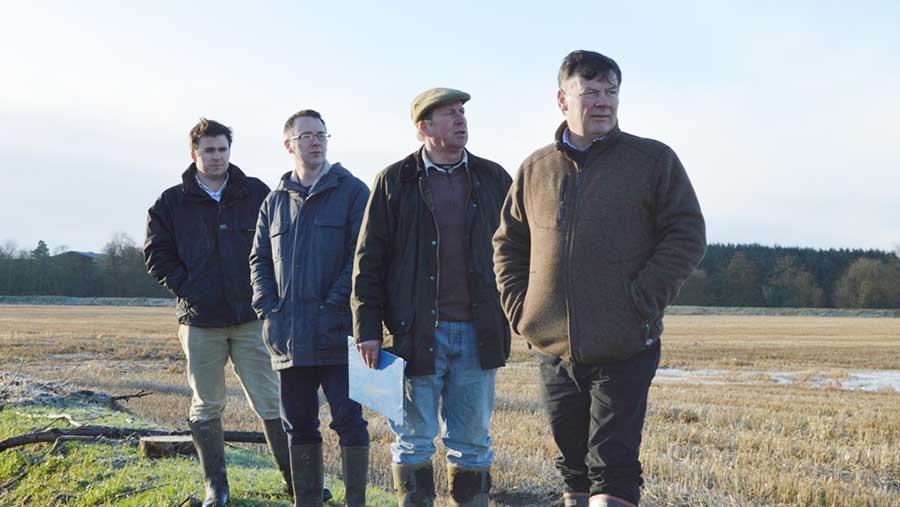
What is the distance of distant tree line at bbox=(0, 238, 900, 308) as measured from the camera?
73312mm

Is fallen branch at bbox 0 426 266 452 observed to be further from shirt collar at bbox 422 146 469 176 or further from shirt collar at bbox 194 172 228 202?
shirt collar at bbox 422 146 469 176

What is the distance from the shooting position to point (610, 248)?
3605mm

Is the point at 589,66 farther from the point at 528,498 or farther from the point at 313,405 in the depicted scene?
the point at 528,498

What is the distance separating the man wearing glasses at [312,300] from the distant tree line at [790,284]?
235 ft

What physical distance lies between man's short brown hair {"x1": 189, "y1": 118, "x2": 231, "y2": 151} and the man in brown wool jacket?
247 centimetres

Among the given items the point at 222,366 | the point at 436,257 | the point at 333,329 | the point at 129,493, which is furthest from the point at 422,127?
the point at 129,493

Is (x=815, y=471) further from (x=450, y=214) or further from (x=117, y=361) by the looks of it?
(x=117, y=361)

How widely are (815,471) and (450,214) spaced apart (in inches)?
179

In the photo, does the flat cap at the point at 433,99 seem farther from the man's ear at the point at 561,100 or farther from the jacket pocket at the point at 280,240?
the jacket pocket at the point at 280,240

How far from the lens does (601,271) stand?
3.60 meters

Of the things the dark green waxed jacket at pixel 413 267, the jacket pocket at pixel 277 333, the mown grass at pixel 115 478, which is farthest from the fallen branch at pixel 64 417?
the dark green waxed jacket at pixel 413 267

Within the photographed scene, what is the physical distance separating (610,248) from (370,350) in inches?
53.5

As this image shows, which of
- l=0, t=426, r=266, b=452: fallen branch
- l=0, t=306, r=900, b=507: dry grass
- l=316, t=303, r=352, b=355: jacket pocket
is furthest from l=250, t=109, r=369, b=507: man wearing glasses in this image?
l=0, t=426, r=266, b=452: fallen branch

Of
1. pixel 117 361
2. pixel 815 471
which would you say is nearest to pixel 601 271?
pixel 815 471
